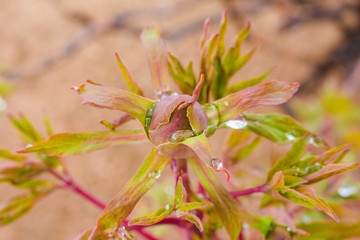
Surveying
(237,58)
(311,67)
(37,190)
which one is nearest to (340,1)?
(311,67)

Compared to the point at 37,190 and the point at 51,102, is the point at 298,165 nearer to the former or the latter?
the point at 37,190

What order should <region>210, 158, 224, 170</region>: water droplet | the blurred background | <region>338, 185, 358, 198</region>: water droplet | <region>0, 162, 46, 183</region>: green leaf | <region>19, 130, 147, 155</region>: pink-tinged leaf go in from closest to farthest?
<region>210, 158, 224, 170</region>: water droplet → <region>19, 130, 147, 155</region>: pink-tinged leaf → <region>0, 162, 46, 183</region>: green leaf → <region>338, 185, 358, 198</region>: water droplet → the blurred background

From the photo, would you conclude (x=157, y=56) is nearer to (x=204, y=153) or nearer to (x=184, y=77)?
(x=184, y=77)

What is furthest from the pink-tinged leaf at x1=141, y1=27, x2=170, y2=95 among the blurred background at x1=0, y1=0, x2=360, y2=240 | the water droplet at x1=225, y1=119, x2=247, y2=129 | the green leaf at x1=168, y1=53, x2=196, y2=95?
the blurred background at x1=0, y1=0, x2=360, y2=240

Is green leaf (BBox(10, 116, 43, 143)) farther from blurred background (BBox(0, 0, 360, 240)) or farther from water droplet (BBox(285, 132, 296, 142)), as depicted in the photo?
blurred background (BBox(0, 0, 360, 240))

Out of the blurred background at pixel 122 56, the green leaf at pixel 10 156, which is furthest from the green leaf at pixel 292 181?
the blurred background at pixel 122 56

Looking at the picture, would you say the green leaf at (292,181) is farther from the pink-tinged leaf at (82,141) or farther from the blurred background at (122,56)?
the blurred background at (122,56)

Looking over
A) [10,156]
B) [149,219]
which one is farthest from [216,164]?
[10,156]
